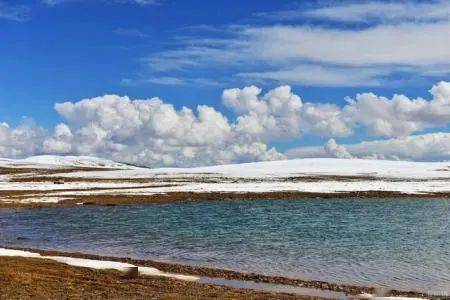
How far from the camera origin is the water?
2425cm

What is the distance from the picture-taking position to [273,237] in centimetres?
3394

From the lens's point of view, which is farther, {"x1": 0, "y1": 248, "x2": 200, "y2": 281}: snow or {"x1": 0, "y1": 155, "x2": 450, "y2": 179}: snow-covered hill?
{"x1": 0, "y1": 155, "x2": 450, "y2": 179}: snow-covered hill

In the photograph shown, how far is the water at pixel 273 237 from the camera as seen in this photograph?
24.2 m

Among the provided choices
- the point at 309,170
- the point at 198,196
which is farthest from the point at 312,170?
the point at 198,196

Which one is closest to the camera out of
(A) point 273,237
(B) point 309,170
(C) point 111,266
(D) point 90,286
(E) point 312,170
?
(D) point 90,286

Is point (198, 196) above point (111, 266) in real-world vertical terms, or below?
above

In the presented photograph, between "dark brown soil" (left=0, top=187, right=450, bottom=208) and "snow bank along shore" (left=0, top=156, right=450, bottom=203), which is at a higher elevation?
"snow bank along shore" (left=0, top=156, right=450, bottom=203)

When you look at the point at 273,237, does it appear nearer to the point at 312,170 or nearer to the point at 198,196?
the point at 198,196

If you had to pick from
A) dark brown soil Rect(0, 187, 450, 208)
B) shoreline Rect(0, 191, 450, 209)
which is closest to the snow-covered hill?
shoreline Rect(0, 191, 450, 209)

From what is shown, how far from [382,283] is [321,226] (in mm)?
18097

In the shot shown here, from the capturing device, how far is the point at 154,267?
24.3 metres

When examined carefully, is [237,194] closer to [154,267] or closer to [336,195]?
[336,195]

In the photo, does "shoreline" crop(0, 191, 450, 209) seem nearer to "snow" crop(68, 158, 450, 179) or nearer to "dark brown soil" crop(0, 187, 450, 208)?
"dark brown soil" crop(0, 187, 450, 208)

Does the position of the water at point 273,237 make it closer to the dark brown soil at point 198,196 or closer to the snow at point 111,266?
the snow at point 111,266
